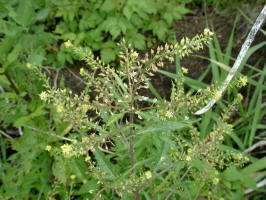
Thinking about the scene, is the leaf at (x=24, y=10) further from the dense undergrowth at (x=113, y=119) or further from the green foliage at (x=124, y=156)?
the green foliage at (x=124, y=156)

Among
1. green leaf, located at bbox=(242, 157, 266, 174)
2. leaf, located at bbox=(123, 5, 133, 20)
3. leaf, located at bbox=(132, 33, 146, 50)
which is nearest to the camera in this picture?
green leaf, located at bbox=(242, 157, 266, 174)

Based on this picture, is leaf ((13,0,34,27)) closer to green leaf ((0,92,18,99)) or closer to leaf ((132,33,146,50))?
green leaf ((0,92,18,99))

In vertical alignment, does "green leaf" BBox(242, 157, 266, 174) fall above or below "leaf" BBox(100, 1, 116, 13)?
below

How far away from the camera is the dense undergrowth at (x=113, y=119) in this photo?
106cm

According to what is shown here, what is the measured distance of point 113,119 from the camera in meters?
0.92

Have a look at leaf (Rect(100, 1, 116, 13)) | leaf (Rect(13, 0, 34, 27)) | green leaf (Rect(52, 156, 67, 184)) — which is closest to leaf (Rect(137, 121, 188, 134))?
green leaf (Rect(52, 156, 67, 184))

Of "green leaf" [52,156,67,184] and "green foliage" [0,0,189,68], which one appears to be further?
"green foliage" [0,0,189,68]

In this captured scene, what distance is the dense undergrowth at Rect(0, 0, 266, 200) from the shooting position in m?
1.06

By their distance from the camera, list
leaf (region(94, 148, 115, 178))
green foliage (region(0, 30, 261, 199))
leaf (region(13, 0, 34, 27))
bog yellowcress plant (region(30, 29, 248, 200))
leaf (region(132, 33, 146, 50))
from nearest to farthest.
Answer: bog yellowcress plant (region(30, 29, 248, 200))
green foliage (region(0, 30, 261, 199))
leaf (region(94, 148, 115, 178))
leaf (region(13, 0, 34, 27))
leaf (region(132, 33, 146, 50))

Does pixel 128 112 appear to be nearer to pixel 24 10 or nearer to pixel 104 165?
pixel 104 165

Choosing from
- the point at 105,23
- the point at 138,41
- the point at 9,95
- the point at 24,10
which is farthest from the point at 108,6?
the point at 9,95

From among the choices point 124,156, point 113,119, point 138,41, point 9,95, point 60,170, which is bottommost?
point 60,170

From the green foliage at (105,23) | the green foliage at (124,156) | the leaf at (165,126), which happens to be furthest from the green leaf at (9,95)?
the leaf at (165,126)

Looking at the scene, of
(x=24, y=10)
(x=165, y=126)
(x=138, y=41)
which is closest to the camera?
(x=165, y=126)
